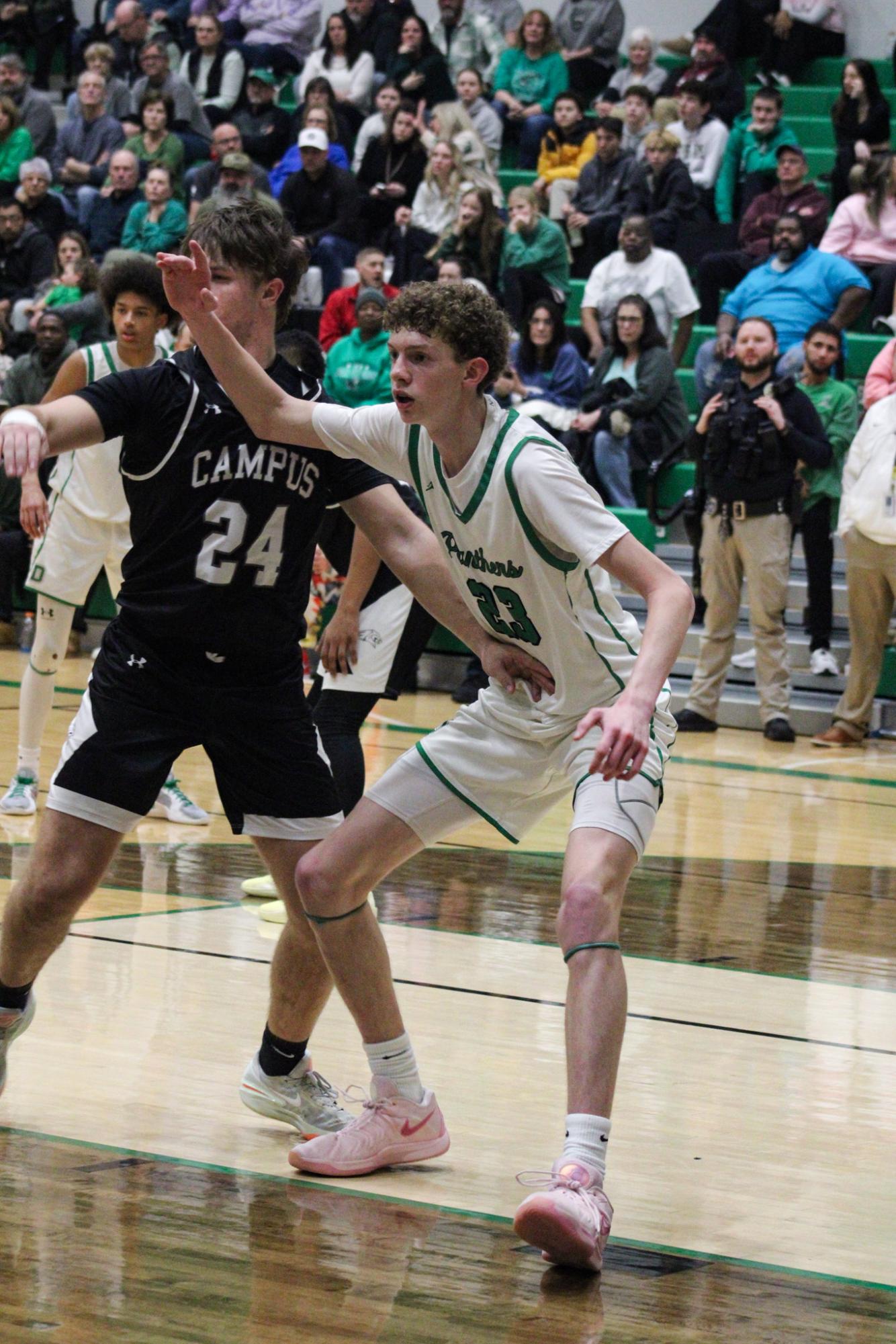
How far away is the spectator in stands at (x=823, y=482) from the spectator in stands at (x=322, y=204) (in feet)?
14.8

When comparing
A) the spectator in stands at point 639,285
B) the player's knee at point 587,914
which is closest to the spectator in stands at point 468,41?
the spectator in stands at point 639,285

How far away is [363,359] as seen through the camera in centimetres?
1173

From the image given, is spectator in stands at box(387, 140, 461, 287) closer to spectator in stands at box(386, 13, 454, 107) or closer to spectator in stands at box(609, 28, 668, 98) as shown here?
Result: spectator in stands at box(386, 13, 454, 107)

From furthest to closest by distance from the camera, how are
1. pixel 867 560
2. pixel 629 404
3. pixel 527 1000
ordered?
pixel 629 404 < pixel 867 560 < pixel 527 1000

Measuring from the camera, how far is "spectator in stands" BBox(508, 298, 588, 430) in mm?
11773

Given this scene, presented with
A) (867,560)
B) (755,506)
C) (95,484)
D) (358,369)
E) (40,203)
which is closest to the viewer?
(95,484)

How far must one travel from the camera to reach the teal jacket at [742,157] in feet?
44.7

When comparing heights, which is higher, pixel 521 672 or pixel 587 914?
pixel 521 672

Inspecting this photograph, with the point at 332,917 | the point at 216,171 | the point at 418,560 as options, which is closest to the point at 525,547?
the point at 418,560

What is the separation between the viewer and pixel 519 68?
51.1 feet

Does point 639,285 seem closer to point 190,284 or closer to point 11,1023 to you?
point 190,284

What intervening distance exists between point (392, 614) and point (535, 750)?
2247 millimetres

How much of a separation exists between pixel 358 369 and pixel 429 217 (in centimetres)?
263

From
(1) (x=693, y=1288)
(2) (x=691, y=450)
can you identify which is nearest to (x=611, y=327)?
(2) (x=691, y=450)
